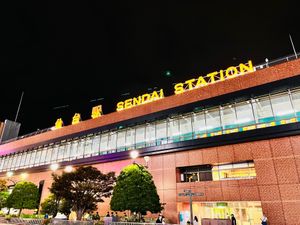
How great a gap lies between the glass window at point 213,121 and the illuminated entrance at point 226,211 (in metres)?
7.92

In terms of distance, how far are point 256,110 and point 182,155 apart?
10023 millimetres

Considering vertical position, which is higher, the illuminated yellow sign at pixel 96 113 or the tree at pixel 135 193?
the illuminated yellow sign at pixel 96 113

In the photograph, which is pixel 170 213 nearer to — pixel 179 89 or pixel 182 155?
pixel 182 155

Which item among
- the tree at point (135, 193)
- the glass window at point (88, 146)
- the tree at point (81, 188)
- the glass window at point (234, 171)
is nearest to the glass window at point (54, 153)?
the glass window at point (88, 146)

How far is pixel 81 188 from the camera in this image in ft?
85.3

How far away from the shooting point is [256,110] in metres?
25.3

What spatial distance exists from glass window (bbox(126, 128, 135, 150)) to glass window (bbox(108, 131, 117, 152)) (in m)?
2.40

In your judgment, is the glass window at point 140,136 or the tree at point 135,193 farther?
the glass window at point 140,136

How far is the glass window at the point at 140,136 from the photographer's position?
108ft

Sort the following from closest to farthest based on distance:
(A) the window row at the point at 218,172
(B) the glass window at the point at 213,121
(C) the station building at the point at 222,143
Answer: (C) the station building at the point at 222,143 → (A) the window row at the point at 218,172 → (B) the glass window at the point at 213,121

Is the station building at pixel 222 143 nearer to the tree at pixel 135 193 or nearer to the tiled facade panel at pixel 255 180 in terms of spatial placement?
the tiled facade panel at pixel 255 180

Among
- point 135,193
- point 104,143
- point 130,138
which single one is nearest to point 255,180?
point 135,193

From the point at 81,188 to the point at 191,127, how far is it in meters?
15.1

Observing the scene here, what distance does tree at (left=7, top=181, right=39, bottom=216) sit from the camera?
35781mm
